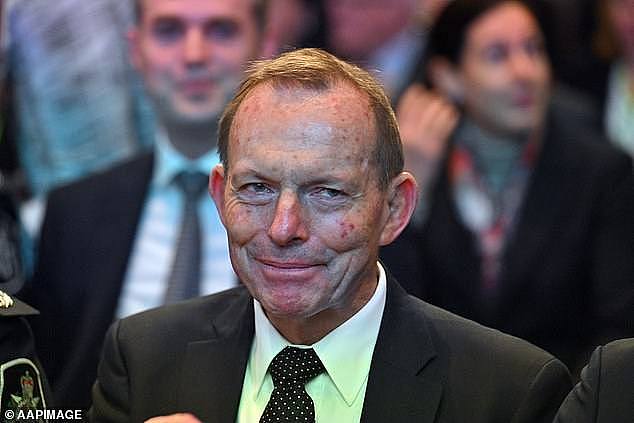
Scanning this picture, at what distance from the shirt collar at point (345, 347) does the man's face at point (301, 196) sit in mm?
86

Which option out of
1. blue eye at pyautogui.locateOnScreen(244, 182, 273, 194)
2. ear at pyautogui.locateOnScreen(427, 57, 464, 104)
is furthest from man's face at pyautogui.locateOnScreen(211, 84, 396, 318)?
ear at pyautogui.locateOnScreen(427, 57, 464, 104)

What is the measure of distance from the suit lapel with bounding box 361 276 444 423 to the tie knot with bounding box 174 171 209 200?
1.97 m

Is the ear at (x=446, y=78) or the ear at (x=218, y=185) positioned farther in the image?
the ear at (x=446, y=78)

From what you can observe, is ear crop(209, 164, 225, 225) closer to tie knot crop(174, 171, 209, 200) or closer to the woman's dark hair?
tie knot crop(174, 171, 209, 200)

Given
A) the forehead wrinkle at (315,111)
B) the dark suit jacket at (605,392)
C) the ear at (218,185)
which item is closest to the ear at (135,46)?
the ear at (218,185)

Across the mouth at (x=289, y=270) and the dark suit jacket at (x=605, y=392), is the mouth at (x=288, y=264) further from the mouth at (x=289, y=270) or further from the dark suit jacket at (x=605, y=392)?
the dark suit jacket at (x=605, y=392)

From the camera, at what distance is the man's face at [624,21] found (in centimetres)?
529

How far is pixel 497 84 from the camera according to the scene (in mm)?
5031

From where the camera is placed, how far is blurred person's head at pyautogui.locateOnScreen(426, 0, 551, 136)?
4996 millimetres

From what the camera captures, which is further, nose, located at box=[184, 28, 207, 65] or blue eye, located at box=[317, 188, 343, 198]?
nose, located at box=[184, 28, 207, 65]

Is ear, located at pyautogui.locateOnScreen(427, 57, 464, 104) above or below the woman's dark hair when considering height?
below

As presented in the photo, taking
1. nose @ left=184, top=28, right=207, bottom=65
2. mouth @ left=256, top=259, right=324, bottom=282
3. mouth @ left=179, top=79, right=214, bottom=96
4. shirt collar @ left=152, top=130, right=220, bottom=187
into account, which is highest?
mouth @ left=256, top=259, right=324, bottom=282

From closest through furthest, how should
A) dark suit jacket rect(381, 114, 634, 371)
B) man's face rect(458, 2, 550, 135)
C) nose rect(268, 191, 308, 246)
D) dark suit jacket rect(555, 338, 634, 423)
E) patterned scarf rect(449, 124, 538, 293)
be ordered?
1. dark suit jacket rect(555, 338, 634, 423)
2. nose rect(268, 191, 308, 246)
3. dark suit jacket rect(381, 114, 634, 371)
4. patterned scarf rect(449, 124, 538, 293)
5. man's face rect(458, 2, 550, 135)

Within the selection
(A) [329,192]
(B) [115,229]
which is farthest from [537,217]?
(A) [329,192]
